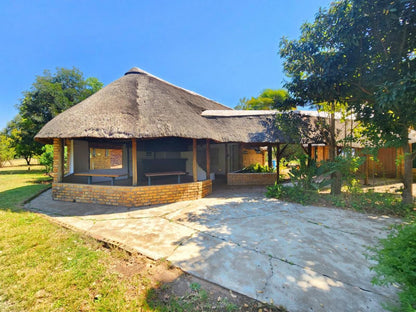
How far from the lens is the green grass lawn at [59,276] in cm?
203

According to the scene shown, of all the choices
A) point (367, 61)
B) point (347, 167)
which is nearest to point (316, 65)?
point (367, 61)

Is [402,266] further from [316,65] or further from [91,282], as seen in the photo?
[316,65]

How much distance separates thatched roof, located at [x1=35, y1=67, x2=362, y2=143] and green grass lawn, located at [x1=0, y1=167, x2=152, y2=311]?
9.77 ft

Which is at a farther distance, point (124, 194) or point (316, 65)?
point (124, 194)

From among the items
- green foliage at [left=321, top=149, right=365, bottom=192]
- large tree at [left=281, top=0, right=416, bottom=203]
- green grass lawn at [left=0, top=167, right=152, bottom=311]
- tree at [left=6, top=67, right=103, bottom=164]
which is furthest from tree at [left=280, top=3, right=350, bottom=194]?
tree at [left=6, top=67, right=103, bottom=164]

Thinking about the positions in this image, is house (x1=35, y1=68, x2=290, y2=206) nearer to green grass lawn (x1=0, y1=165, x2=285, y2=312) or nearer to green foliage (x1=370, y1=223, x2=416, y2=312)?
green grass lawn (x1=0, y1=165, x2=285, y2=312)

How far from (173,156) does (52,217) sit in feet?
21.1

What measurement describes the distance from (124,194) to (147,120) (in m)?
2.59

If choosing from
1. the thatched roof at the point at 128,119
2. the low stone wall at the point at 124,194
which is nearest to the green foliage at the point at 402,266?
the thatched roof at the point at 128,119

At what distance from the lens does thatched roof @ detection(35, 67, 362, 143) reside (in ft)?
18.2

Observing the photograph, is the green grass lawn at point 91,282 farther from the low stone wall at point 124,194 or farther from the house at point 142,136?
the house at point 142,136

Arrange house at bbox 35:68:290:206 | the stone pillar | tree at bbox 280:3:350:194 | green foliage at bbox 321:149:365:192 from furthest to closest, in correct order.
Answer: the stone pillar, green foliage at bbox 321:149:365:192, house at bbox 35:68:290:206, tree at bbox 280:3:350:194

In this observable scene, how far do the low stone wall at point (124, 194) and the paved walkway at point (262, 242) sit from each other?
1.10 ft

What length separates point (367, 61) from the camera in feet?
16.3
